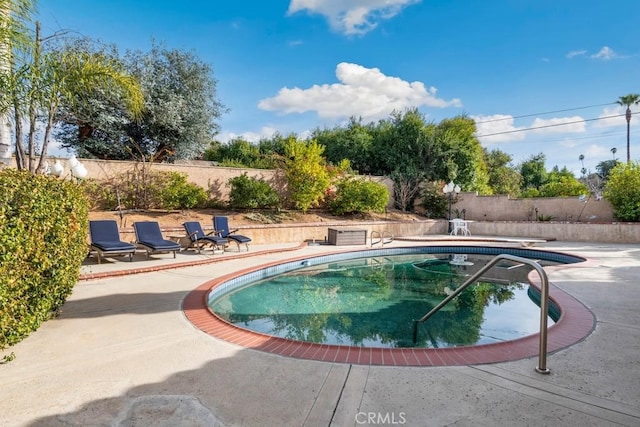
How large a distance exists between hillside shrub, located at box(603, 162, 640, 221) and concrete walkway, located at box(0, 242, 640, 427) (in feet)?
46.1

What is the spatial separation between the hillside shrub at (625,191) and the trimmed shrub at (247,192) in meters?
15.7

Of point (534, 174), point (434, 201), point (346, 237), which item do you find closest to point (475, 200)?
point (434, 201)

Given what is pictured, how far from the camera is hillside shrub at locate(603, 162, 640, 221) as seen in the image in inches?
571

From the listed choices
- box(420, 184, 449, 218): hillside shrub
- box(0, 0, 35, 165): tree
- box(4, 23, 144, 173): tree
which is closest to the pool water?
box(4, 23, 144, 173): tree

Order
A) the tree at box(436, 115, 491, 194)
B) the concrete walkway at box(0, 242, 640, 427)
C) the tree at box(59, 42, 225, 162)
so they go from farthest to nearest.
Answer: the tree at box(436, 115, 491, 194)
the tree at box(59, 42, 225, 162)
the concrete walkway at box(0, 242, 640, 427)

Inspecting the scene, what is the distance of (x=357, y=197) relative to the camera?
17469 millimetres

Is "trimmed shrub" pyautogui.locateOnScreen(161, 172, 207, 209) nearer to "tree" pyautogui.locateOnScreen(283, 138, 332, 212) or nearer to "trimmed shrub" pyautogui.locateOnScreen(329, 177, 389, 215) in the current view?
"tree" pyautogui.locateOnScreen(283, 138, 332, 212)

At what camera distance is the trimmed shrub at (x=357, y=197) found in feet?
57.4

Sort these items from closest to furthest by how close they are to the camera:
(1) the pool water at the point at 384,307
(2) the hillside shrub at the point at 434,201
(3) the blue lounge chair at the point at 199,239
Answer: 1. (1) the pool water at the point at 384,307
2. (3) the blue lounge chair at the point at 199,239
3. (2) the hillside shrub at the point at 434,201

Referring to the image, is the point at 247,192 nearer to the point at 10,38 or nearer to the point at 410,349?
the point at 10,38

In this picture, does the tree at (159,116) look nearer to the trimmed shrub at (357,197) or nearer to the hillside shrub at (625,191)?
the trimmed shrub at (357,197)

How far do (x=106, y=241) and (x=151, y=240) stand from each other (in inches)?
44.2

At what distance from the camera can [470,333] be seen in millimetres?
5109

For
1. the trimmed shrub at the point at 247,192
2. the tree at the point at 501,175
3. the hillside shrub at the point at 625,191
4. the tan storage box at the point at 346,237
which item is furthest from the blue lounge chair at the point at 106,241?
the tree at the point at 501,175
